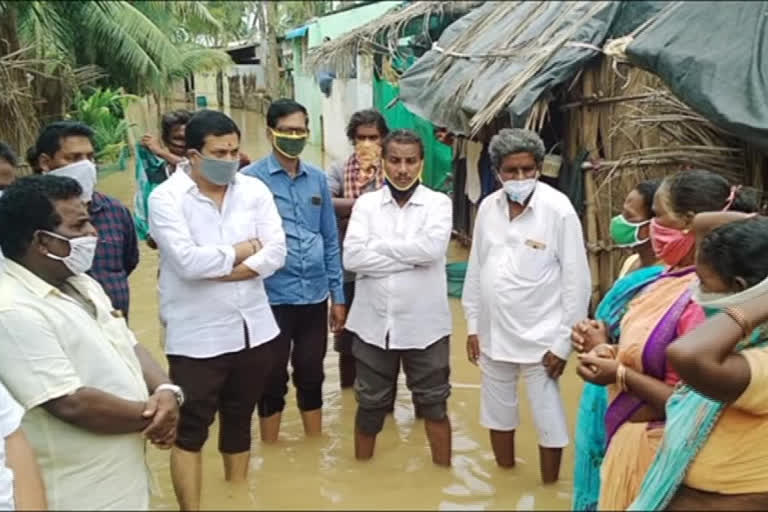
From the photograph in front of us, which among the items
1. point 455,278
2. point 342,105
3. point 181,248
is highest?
point 342,105

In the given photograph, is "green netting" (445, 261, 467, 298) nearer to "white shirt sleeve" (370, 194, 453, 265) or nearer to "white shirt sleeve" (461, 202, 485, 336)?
"white shirt sleeve" (461, 202, 485, 336)

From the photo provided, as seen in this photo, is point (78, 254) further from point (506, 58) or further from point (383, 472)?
point (506, 58)

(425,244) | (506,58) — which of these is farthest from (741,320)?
(506,58)

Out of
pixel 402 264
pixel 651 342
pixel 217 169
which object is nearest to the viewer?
pixel 651 342

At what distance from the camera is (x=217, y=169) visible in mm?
3539

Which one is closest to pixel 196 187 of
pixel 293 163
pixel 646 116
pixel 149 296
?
pixel 293 163

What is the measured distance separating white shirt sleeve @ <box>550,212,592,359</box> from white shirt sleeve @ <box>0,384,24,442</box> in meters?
2.35

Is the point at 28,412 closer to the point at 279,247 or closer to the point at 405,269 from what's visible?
the point at 279,247

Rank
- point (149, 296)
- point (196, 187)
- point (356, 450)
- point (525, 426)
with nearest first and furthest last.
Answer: point (196, 187) → point (356, 450) → point (525, 426) → point (149, 296)

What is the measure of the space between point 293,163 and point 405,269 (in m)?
0.85

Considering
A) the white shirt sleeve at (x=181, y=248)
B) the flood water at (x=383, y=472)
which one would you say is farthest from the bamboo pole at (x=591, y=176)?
the white shirt sleeve at (x=181, y=248)

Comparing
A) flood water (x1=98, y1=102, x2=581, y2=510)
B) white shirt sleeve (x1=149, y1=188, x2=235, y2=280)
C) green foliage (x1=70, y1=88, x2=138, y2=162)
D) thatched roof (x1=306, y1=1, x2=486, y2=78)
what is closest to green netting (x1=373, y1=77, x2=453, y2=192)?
thatched roof (x1=306, y1=1, x2=486, y2=78)

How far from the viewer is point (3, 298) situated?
2.17 m

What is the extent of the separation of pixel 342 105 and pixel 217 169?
45.8 feet
